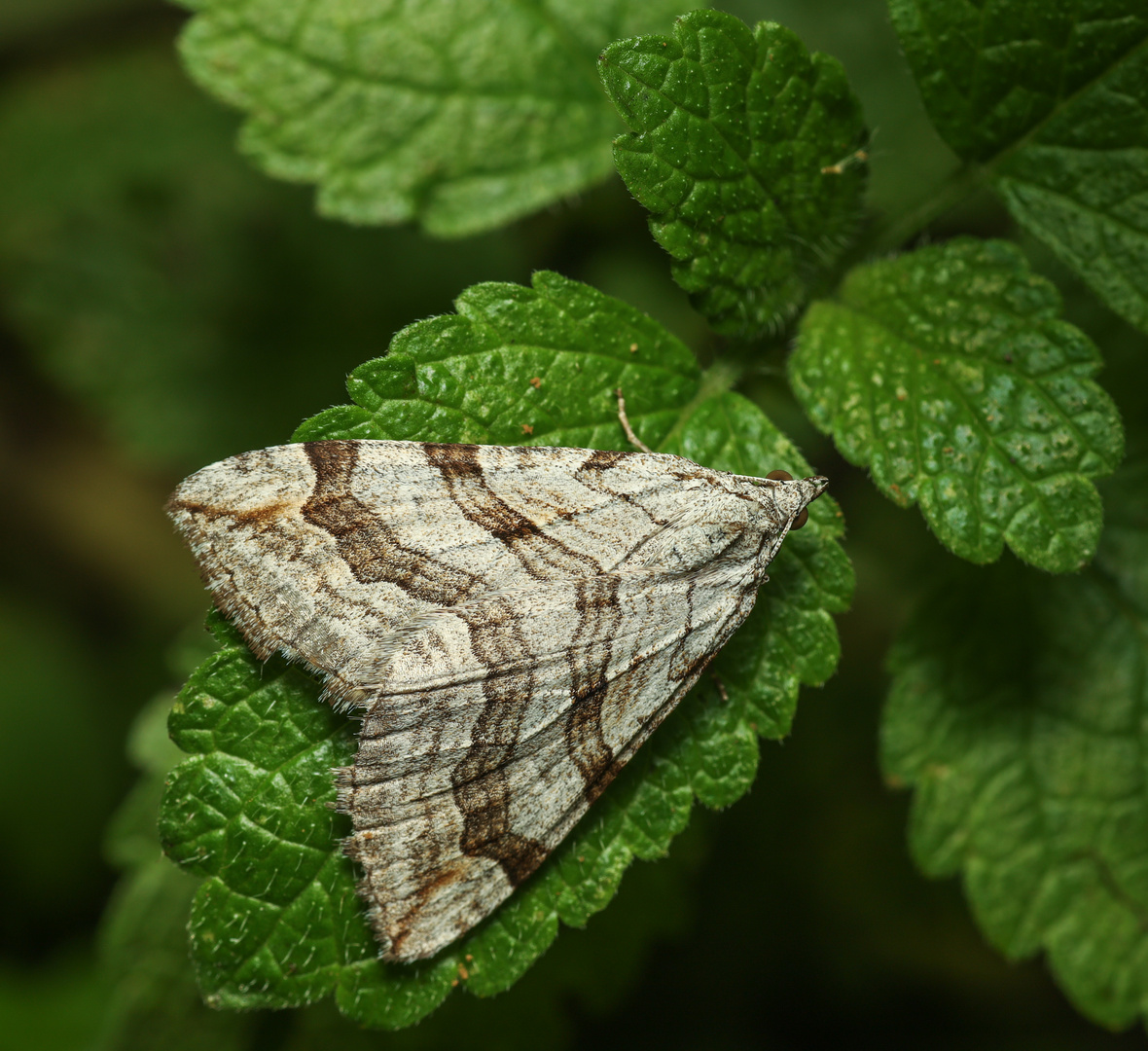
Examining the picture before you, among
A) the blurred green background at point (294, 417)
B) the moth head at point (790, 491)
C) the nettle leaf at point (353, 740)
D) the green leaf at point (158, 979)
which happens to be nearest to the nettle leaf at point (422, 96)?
the blurred green background at point (294, 417)

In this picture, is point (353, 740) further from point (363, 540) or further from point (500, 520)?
point (500, 520)

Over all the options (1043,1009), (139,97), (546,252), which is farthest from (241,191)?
(1043,1009)

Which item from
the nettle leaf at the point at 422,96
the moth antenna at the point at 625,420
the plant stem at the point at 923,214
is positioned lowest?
the plant stem at the point at 923,214

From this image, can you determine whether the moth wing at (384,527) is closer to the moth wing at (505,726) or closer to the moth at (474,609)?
the moth at (474,609)

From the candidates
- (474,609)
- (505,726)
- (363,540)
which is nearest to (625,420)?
(474,609)

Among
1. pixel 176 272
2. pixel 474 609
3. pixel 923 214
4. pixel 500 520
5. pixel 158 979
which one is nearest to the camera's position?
pixel 474 609

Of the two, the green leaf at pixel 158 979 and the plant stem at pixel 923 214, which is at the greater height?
the plant stem at pixel 923 214

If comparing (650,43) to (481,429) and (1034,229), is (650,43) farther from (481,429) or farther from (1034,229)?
(1034,229)

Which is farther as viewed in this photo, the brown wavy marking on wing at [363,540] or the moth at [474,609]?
the brown wavy marking on wing at [363,540]
